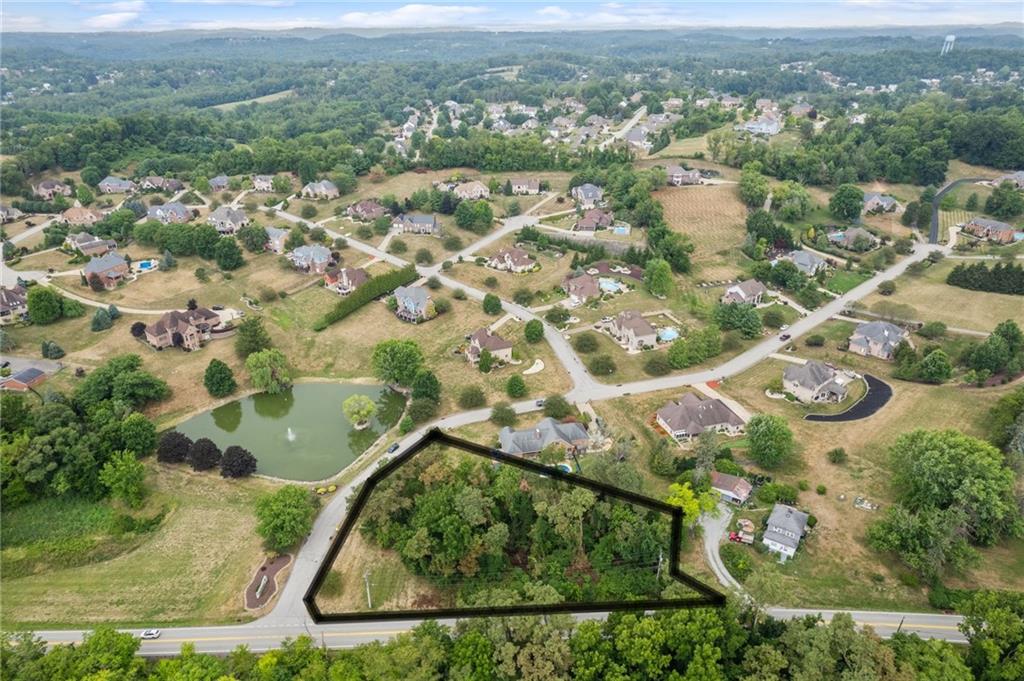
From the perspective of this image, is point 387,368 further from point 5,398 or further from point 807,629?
point 807,629

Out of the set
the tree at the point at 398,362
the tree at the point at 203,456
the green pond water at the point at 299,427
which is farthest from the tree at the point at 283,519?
the tree at the point at 398,362

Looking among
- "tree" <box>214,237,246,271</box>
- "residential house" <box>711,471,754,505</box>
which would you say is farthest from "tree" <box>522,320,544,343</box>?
"tree" <box>214,237,246,271</box>

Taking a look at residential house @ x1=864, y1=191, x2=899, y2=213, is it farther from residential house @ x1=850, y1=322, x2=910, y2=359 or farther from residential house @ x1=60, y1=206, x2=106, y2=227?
residential house @ x1=60, y1=206, x2=106, y2=227

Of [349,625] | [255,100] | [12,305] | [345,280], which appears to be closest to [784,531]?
[349,625]

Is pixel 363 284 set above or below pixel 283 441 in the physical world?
above

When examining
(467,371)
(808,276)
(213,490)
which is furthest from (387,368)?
(808,276)

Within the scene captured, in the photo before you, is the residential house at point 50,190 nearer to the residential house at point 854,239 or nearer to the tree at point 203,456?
the tree at point 203,456
